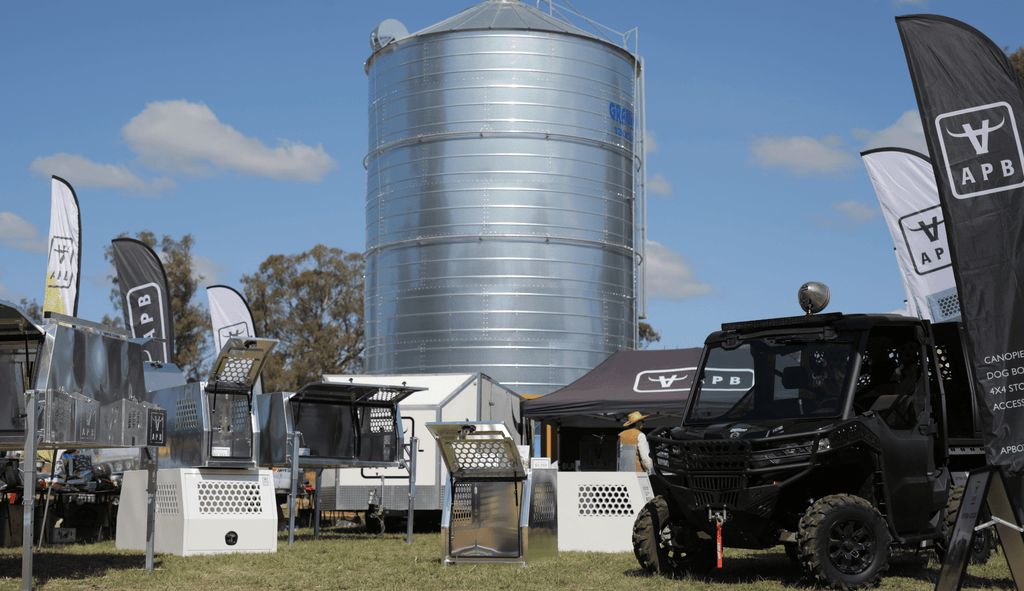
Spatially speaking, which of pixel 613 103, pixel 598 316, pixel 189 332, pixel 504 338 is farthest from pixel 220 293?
pixel 189 332

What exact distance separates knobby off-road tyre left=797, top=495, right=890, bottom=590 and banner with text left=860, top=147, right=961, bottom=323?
25.4 ft

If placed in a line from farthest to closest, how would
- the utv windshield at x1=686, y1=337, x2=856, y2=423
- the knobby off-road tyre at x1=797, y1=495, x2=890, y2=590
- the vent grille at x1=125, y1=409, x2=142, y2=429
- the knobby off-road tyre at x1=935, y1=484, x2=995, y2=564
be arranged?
the vent grille at x1=125, y1=409, x2=142, y2=429 → the knobby off-road tyre at x1=935, y1=484, x2=995, y2=564 → the utv windshield at x1=686, y1=337, x2=856, y2=423 → the knobby off-road tyre at x1=797, y1=495, x2=890, y2=590

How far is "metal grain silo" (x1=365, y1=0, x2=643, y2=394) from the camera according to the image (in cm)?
2647

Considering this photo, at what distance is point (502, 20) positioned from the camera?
28484mm

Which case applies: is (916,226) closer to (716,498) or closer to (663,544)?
(663,544)

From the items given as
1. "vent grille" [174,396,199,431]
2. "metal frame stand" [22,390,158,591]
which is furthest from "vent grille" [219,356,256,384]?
"metal frame stand" [22,390,158,591]

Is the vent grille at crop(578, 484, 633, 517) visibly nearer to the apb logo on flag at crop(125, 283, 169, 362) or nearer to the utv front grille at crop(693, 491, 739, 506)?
the utv front grille at crop(693, 491, 739, 506)

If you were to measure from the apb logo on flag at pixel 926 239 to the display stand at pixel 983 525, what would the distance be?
29.3 feet

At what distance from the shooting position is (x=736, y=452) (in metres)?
7.81

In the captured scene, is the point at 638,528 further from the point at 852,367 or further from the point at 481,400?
the point at 481,400

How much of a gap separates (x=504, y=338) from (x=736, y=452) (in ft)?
61.1

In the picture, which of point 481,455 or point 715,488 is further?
point 481,455

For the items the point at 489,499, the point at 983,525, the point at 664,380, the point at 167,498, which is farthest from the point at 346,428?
the point at 983,525

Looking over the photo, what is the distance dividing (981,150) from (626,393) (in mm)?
10977
